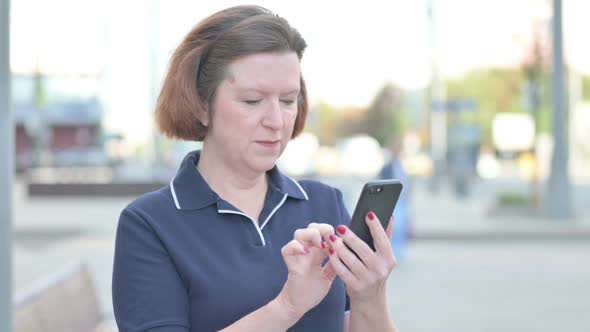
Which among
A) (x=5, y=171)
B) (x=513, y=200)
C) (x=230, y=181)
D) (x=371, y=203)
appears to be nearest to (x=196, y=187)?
(x=230, y=181)

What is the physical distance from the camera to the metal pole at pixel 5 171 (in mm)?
3658

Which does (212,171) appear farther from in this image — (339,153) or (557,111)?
(339,153)

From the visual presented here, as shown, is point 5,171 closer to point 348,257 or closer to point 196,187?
point 196,187

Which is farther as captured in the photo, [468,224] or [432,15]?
[432,15]

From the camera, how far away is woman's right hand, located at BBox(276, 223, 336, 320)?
1.93m

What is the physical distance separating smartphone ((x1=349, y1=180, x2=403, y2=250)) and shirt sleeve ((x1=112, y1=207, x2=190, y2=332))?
0.43 m

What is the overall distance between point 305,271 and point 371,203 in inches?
7.9

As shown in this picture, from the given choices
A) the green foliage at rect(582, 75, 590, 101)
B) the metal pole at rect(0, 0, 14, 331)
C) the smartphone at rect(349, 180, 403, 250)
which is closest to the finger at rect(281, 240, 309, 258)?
the smartphone at rect(349, 180, 403, 250)

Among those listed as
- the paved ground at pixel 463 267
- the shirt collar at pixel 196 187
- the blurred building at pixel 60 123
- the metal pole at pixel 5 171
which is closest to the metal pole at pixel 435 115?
the paved ground at pixel 463 267

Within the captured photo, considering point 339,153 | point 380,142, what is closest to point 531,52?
point 339,153

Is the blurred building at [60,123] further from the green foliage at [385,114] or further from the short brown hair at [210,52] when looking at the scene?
the short brown hair at [210,52]

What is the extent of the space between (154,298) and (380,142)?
235ft

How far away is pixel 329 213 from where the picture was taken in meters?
2.37

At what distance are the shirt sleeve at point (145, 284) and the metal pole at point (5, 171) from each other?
5.62 feet
